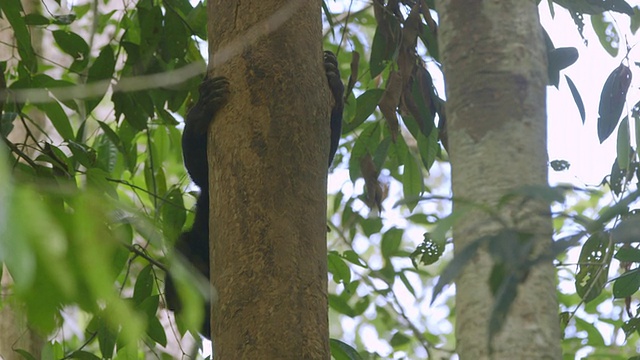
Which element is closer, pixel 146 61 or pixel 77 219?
pixel 77 219

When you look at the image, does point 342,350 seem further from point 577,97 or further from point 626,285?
point 577,97

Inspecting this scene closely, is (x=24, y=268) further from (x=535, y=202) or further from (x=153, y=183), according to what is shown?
(x=153, y=183)

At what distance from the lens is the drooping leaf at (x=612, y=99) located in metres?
3.07

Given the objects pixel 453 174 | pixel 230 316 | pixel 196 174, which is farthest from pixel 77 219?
pixel 196 174

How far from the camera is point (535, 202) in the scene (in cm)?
171

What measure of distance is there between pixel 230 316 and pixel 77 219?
0.83m

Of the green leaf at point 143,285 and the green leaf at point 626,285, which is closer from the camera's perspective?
the green leaf at point 626,285

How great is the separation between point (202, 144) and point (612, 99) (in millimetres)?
1415

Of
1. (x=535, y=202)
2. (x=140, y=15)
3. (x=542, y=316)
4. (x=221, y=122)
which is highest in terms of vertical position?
(x=140, y=15)

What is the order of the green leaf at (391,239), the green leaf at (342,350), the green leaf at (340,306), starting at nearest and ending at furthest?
the green leaf at (342,350) → the green leaf at (340,306) → the green leaf at (391,239)

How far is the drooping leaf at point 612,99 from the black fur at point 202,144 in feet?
2.79

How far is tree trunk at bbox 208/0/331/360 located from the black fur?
0.18 feet

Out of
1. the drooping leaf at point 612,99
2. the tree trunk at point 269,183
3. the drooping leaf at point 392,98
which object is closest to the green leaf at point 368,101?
the drooping leaf at point 392,98

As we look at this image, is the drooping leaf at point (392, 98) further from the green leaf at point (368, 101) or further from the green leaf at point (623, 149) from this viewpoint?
the green leaf at point (623, 149)
